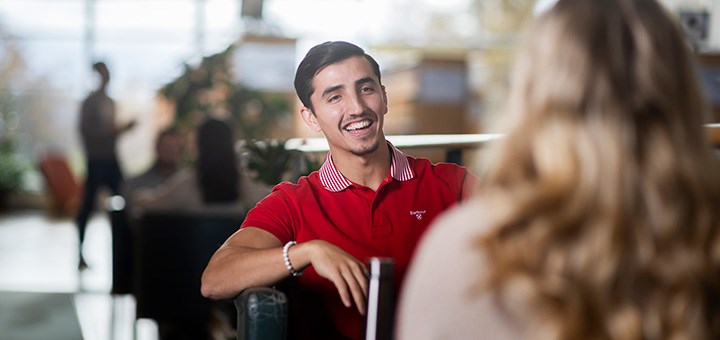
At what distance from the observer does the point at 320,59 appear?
1559 millimetres

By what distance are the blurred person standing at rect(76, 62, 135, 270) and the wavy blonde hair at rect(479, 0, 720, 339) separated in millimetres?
5313

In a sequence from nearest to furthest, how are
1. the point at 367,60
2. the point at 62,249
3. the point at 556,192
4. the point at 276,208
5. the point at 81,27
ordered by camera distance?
the point at 556,192, the point at 367,60, the point at 276,208, the point at 62,249, the point at 81,27

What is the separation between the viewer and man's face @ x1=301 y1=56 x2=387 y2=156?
154 cm

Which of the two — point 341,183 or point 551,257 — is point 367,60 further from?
point 551,257

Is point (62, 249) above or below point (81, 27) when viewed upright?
below

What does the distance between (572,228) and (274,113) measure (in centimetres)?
110

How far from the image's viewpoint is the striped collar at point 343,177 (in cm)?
161

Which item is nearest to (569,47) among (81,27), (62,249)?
(62,249)

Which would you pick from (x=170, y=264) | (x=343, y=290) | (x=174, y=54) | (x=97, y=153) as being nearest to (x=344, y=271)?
(x=343, y=290)

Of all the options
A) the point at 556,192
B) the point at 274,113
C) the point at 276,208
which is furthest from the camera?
the point at 274,113

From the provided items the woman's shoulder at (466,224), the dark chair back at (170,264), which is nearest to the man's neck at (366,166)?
the woman's shoulder at (466,224)

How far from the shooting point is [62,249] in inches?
337

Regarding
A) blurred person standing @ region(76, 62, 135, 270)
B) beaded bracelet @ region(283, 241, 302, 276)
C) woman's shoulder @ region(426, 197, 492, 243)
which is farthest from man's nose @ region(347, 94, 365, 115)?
blurred person standing @ region(76, 62, 135, 270)

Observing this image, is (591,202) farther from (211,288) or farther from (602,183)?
(211,288)
